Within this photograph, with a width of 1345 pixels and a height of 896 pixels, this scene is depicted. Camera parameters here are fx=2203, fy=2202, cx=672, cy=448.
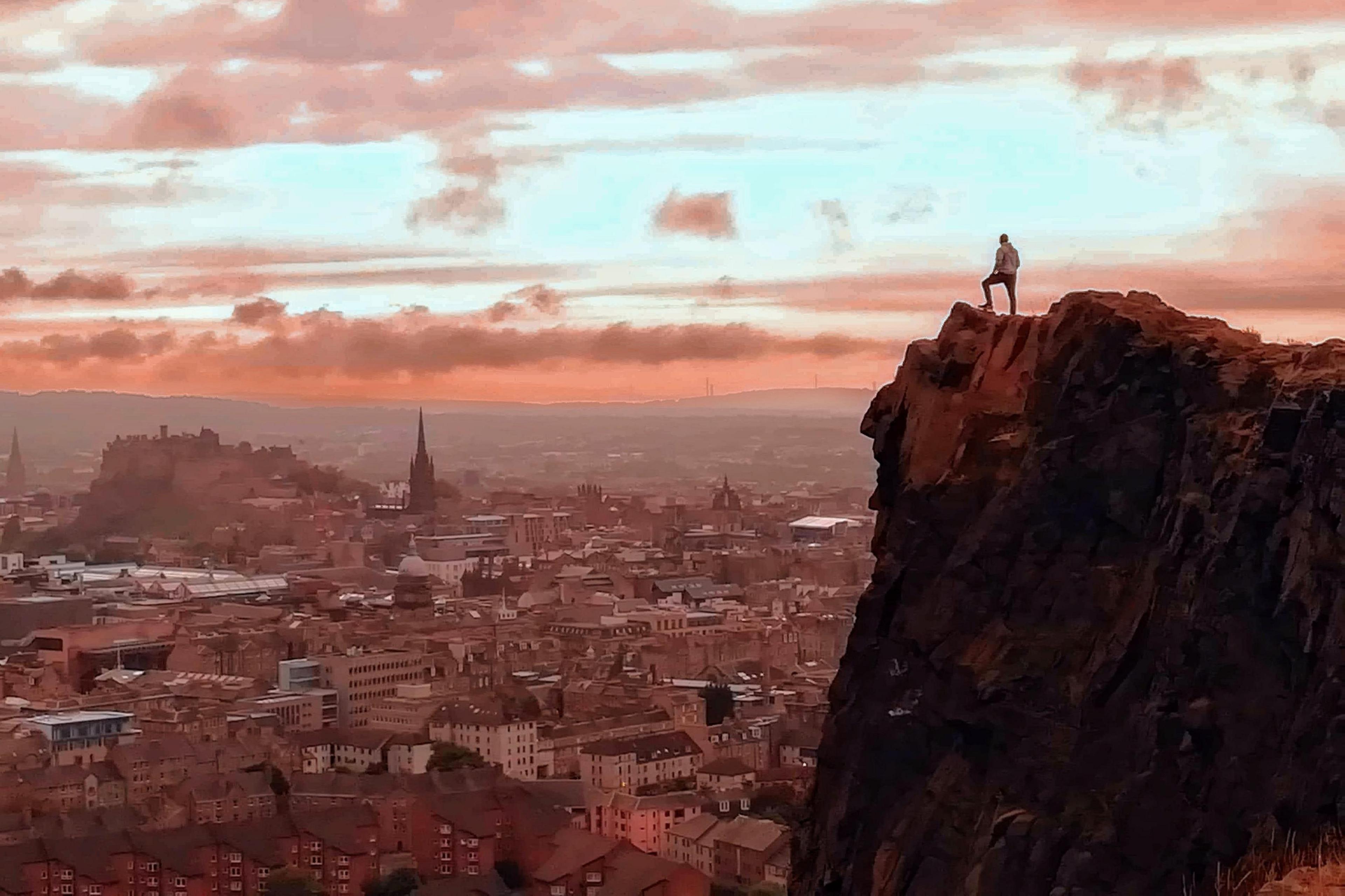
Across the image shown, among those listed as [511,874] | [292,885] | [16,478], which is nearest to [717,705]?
[511,874]

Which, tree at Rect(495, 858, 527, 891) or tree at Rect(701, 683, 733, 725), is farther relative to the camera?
tree at Rect(701, 683, 733, 725)

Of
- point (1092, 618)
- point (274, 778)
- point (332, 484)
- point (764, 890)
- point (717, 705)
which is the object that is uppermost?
point (1092, 618)

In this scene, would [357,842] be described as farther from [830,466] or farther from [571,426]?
[571,426]

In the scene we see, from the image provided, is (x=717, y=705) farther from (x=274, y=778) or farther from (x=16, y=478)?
(x=16, y=478)

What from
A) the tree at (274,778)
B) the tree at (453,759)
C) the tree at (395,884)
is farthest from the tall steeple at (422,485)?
the tree at (395,884)

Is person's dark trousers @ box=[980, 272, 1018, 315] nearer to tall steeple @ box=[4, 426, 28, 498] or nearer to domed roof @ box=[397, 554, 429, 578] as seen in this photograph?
domed roof @ box=[397, 554, 429, 578]

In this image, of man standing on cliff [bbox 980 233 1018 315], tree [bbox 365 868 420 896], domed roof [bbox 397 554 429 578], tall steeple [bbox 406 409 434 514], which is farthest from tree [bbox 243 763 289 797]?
tall steeple [bbox 406 409 434 514]

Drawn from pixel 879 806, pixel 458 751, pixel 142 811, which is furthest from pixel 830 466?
pixel 879 806
